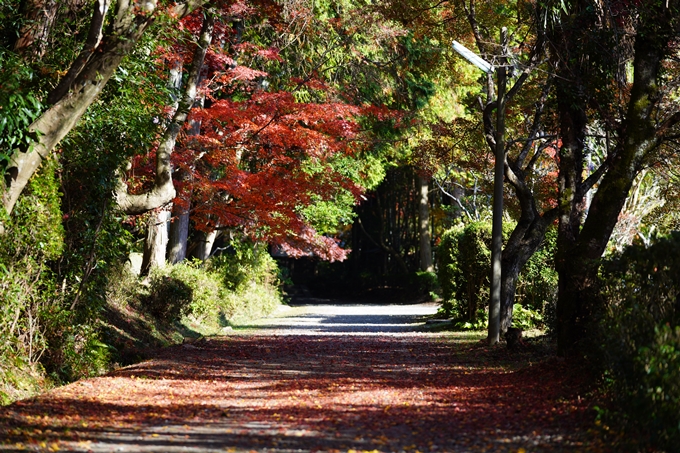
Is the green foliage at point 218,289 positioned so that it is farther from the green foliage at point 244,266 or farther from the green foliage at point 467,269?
the green foliage at point 467,269

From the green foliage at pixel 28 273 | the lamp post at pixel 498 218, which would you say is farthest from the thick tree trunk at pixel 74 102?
the lamp post at pixel 498 218

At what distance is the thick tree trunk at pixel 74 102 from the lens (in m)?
9.22

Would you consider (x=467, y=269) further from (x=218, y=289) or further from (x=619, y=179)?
(x=619, y=179)

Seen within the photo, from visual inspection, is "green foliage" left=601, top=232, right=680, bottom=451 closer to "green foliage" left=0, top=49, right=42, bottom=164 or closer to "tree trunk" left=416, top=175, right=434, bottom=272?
"green foliage" left=0, top=49, right=42, bottom=164

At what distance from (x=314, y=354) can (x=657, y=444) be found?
9.56 meters

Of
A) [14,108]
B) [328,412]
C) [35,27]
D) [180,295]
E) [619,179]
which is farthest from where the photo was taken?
[180,295]

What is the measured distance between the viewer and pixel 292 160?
66.7 feet

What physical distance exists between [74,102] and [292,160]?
1115 cm

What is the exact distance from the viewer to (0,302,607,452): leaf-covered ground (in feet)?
21.5

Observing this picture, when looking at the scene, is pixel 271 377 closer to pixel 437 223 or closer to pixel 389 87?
pixel 389 87

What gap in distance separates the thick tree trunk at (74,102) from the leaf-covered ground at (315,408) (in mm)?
2387

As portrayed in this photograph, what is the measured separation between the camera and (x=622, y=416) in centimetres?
645

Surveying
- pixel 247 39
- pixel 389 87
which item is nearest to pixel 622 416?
pixel 247 39


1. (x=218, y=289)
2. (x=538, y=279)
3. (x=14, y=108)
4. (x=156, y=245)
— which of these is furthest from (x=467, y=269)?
(x=14, y=108)
